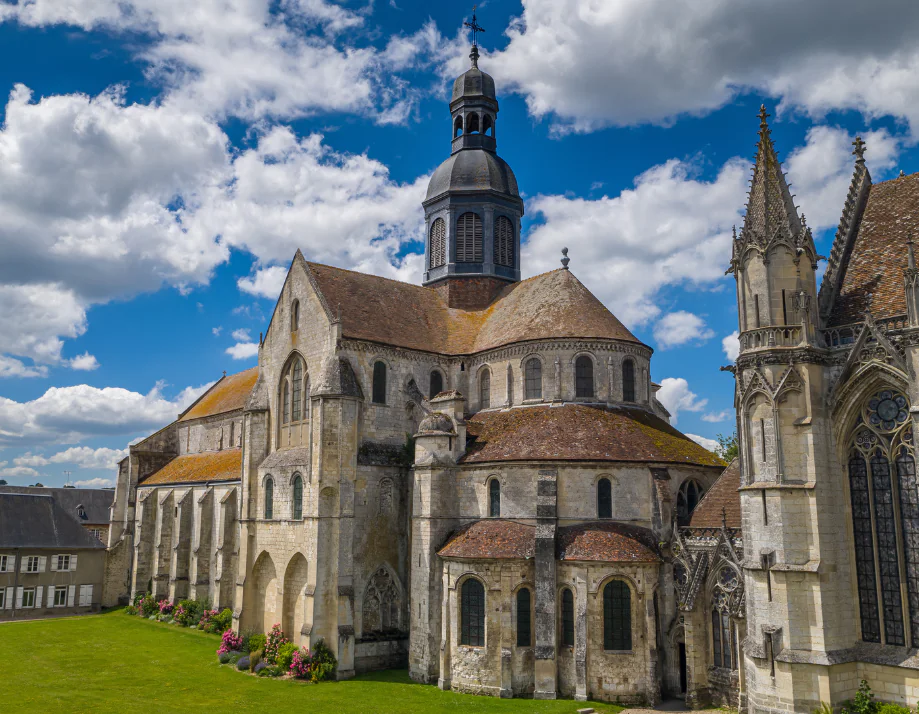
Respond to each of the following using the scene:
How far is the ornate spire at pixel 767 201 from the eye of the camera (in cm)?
2519

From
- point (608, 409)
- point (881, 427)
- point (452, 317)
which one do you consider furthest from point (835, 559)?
point (452, 317)

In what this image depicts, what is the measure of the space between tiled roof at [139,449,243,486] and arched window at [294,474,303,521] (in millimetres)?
9888

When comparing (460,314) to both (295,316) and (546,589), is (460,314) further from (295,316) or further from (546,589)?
(546,589)

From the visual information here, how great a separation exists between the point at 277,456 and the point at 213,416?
20.4 metres

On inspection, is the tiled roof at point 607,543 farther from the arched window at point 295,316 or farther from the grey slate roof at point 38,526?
the grey slate roof at point 38,526

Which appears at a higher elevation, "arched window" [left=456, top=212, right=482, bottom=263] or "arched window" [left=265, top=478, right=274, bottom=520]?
"arched window" [left=456, top=212, right=482, bottom=263]

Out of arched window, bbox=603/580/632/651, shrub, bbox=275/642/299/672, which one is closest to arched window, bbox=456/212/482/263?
arched window, bbox=603/580/632/651

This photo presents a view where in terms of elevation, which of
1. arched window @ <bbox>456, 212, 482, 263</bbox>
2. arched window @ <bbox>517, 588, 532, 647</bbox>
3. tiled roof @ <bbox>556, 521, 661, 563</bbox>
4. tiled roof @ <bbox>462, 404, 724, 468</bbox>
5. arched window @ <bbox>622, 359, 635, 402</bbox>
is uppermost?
arched window @ <bbox>456, 212, 482, 263</bbox>

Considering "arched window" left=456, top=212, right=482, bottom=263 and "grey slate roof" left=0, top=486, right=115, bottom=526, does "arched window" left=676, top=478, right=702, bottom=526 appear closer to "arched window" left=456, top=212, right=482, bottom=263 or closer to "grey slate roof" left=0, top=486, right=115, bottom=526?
"arched window" left=456, top=212, right=482, bottom=263

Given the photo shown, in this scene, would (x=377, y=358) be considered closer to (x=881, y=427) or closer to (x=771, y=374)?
(x=771, y=374)

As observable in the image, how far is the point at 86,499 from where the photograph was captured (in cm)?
7269

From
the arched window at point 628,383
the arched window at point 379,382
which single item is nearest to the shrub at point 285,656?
the arched window at point 379,382

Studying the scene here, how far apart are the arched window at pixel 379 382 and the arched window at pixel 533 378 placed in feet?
23.5

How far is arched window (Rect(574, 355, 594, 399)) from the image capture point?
37.7 meters
